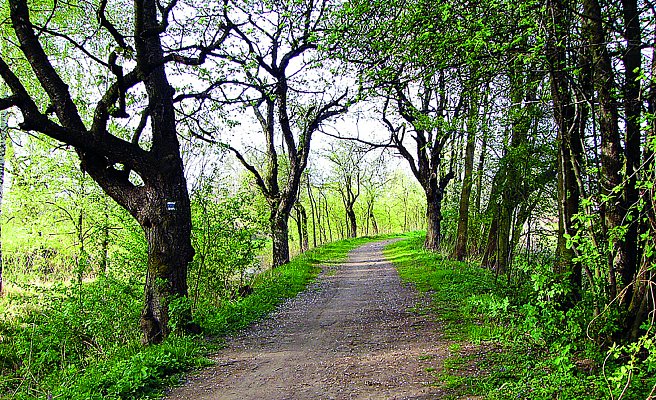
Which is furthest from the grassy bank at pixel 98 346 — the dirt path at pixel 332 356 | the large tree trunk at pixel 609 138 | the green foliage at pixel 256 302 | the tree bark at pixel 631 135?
the tree bark at pixel 631 135

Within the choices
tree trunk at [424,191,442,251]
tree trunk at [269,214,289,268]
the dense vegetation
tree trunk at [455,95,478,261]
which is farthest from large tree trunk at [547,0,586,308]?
tree trunk at [424,191,442,251]

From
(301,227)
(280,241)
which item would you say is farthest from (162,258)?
(301,227)

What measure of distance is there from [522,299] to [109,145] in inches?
278

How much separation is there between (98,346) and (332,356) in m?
4.01

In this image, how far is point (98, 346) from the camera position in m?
8.39

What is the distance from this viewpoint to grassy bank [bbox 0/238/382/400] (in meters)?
6.46

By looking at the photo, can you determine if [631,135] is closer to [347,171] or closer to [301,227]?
[301,227]

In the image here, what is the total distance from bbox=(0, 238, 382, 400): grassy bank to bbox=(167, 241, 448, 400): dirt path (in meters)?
0.48

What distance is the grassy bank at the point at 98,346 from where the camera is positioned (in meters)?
6.46

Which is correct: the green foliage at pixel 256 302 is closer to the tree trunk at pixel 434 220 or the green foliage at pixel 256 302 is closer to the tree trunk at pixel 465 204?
the tree trunk at pixel 465 204

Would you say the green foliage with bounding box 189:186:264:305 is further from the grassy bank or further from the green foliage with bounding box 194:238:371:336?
the grassy bank

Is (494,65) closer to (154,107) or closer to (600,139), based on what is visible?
(600,139)

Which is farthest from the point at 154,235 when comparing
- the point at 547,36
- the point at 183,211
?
the point at 547,36

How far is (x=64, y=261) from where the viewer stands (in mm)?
18781
